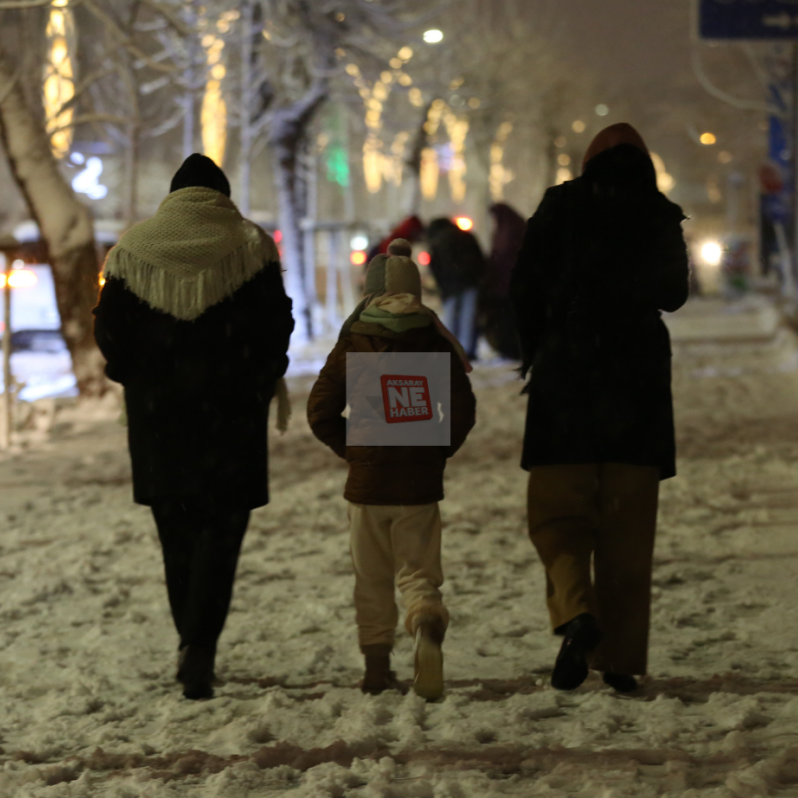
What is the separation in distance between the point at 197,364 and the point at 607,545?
1541mm

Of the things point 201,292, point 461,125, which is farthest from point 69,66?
point 461,125

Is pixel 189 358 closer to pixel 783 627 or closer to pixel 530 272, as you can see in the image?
pixel 530 272

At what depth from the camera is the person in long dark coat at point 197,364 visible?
421 cm

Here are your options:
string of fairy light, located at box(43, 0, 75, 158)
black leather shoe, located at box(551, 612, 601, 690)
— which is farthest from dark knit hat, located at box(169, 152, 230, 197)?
string of fairy light, located at box(43, 0, 75, 158)

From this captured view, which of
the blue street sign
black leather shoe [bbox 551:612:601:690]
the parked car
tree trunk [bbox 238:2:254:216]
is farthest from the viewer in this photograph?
the parked car

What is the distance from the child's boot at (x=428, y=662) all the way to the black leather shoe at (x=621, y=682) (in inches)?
24.8

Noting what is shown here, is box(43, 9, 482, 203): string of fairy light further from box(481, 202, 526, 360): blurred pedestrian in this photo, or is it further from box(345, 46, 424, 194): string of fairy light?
box(481, 202, 526, 360): blurred pedestrian

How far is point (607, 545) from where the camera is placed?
4227 mm

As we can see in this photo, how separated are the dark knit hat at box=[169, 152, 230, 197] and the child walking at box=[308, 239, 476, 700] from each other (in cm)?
65

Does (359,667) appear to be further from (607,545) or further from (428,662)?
(607,545)

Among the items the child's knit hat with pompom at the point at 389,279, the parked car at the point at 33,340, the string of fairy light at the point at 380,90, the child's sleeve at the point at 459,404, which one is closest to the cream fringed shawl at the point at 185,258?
the child's knit hat with pompom at the point at 389,279

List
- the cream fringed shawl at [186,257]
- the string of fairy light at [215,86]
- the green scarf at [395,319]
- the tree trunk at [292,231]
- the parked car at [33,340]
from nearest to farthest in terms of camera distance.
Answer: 1. the green scarf at [395,319]
2. the cream fringed shawl at [186,257]
3. the string of fairy light at [215,86]
4. the parked car at [33,340]
5. the tree trunk at [292,231]

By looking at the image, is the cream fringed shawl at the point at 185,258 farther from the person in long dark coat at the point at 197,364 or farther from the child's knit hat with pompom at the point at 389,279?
the child's knit hat with pompom at the point at 389,279

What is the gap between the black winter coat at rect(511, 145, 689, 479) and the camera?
413 cm
